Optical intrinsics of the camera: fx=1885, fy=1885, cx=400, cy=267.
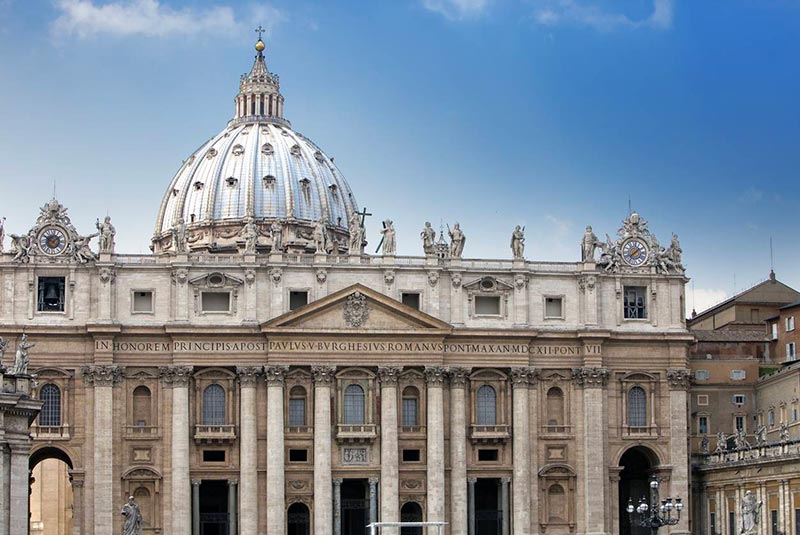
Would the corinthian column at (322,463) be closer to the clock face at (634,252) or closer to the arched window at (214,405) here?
the arched window at (214,405)

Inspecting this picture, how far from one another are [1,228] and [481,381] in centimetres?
2729

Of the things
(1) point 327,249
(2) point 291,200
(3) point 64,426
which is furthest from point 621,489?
(2) point 291,200

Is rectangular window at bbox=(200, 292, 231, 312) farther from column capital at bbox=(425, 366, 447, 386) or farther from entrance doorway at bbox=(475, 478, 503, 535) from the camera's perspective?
entrance doorway at bbox=(475, 478, 503, 535)

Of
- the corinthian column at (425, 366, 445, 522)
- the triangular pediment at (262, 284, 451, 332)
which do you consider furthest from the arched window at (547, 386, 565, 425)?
the triangular pediment at (262, 284, 451, 332)

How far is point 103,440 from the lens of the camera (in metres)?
98.9

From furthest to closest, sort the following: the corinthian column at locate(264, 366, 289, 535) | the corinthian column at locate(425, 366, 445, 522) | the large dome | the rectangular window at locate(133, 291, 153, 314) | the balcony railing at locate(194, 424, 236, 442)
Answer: the large dome
the rectangular window at locate(133, 291, 153, 314)
the corinthian column at locate(425, 366, 445, 522)
the balcony railing at locate(194, 424, 236, 442)
the corinthian column at locate(264, 366, 289, 535)

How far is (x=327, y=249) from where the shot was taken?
10844 cm

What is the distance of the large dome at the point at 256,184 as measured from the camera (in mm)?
145000

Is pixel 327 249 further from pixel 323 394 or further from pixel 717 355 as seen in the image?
pixel 717 355

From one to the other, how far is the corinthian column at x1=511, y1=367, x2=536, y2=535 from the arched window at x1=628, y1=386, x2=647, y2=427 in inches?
243

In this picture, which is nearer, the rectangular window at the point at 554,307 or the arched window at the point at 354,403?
the arched window at the point at 354,403

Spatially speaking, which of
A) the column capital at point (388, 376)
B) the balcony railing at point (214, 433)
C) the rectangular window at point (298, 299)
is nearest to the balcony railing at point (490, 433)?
the column capital at point (388, 376)

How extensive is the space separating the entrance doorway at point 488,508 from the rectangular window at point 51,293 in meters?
24.9

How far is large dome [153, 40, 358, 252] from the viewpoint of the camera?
14500 centimetres
